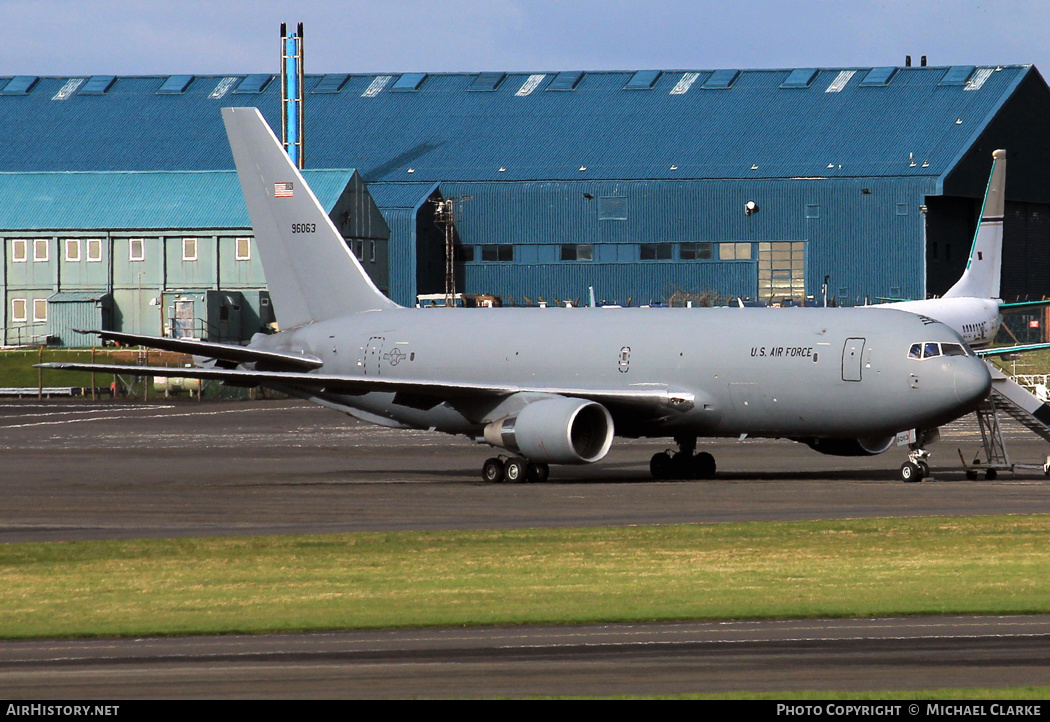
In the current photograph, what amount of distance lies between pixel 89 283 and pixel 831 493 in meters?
81.0

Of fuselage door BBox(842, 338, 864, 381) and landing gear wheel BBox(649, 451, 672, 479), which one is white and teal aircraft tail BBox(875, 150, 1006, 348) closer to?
landing gear wheel BBox(649, 451, 672, 479)

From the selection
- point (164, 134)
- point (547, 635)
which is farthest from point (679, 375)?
point (164, 134)

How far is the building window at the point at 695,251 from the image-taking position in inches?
4496

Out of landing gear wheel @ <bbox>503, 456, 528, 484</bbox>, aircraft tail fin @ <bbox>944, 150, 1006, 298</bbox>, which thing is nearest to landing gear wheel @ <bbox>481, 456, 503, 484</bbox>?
landing gear wheel @ <bbox>503, 456, 528, 484</bbox>

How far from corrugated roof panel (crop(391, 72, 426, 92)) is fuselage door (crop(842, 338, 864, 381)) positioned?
298ft

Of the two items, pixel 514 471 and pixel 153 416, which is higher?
pixel 153 416

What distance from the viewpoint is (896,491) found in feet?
119

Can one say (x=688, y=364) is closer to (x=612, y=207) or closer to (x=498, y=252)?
(x=612, y=207)

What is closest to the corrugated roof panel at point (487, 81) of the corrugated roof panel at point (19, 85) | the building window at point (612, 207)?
the building window at point (612, 207)

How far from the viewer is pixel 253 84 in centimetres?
13125

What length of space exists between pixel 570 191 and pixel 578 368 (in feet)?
241

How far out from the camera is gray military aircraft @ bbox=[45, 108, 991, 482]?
129 ft

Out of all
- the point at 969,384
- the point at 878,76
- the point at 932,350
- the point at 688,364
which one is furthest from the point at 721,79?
the point at 969,384

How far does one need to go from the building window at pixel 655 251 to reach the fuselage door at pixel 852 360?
75.4m
